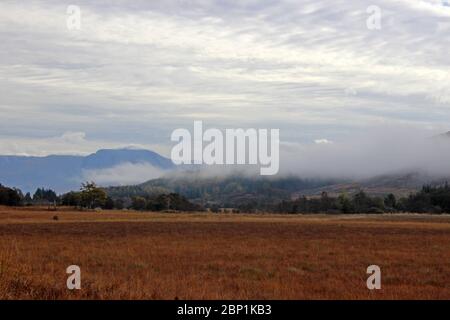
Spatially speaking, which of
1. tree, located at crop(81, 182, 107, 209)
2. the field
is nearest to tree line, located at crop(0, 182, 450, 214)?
tree, located at crop(81, 182, 107, 209)

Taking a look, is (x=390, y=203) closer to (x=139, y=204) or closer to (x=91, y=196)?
(x=139, y=204)

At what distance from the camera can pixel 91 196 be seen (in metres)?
149

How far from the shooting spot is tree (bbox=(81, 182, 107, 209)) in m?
149

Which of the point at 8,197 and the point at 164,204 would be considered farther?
the point at 164,204

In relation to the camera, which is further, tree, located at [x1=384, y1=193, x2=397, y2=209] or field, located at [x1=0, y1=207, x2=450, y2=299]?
tree, located at [x1=384, y1=193, x2=397, y2=209]

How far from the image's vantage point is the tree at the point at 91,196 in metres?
149

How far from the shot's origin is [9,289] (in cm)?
1521

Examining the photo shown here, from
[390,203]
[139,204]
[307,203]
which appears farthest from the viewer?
[307,203]

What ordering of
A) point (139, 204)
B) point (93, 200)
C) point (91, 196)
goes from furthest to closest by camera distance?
1. point (139, 204)
2. point (93, 200)
3. point (91, 196)

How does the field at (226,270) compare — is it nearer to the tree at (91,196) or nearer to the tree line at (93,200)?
the tree line at (93,200)

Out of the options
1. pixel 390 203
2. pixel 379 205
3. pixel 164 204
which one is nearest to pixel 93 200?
pixel 164 204

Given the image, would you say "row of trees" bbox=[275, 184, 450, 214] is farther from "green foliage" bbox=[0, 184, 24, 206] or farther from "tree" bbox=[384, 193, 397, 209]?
"green foliage" bbox=[0, 184, 24, 206]
